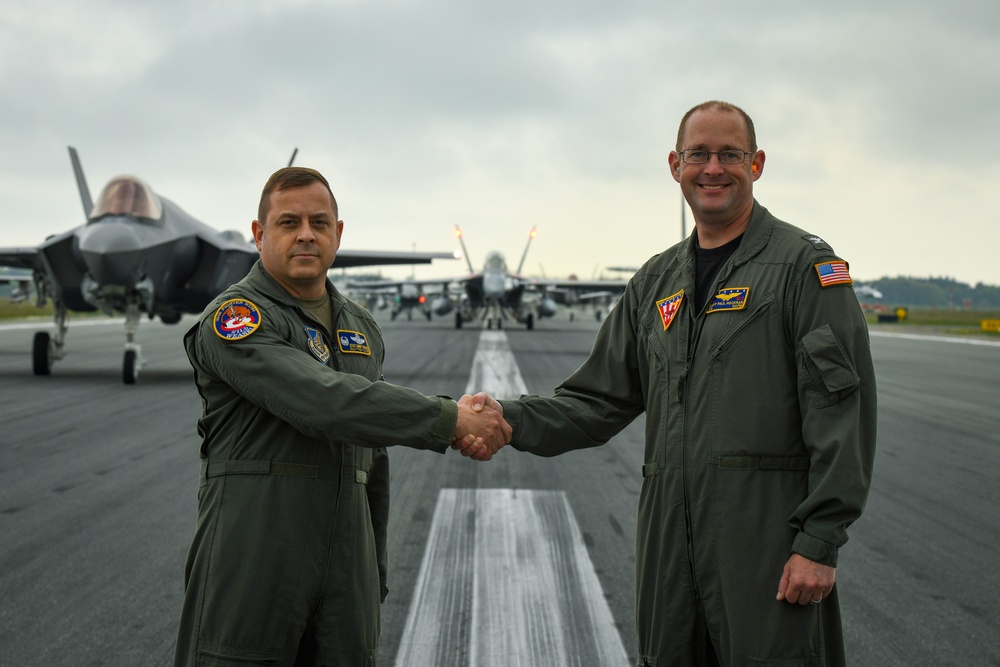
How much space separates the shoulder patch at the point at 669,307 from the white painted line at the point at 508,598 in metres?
1.87

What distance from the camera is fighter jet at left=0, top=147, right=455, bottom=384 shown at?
47.5ft

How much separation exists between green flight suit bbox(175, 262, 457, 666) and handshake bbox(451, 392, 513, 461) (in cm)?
31

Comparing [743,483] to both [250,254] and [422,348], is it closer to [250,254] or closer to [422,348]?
[250,254]

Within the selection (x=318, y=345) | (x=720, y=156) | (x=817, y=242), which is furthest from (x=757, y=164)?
(x=318, y=345)

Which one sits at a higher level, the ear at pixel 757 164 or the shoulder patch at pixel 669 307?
the ear at pixel 757 164

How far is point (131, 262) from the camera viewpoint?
1452cm

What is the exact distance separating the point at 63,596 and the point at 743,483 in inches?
163

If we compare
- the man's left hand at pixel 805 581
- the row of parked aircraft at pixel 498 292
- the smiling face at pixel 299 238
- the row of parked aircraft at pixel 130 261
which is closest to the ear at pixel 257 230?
the smiling face at pixel 299 238

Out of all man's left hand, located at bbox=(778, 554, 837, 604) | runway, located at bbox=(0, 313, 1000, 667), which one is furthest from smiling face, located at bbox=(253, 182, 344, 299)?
runway, located at bbox=(0, 313, 1000, 667)

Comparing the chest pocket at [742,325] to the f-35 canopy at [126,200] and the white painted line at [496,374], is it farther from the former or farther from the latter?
the f-35 canopy at [126,200]

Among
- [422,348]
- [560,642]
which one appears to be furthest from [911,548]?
[422,348]

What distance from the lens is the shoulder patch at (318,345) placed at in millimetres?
2781

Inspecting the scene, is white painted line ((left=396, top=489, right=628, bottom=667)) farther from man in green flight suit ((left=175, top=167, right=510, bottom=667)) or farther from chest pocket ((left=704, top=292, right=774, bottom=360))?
chest pocket ((left=704, top=292, right=774, bottom=360))

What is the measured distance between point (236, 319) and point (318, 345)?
319 mm
